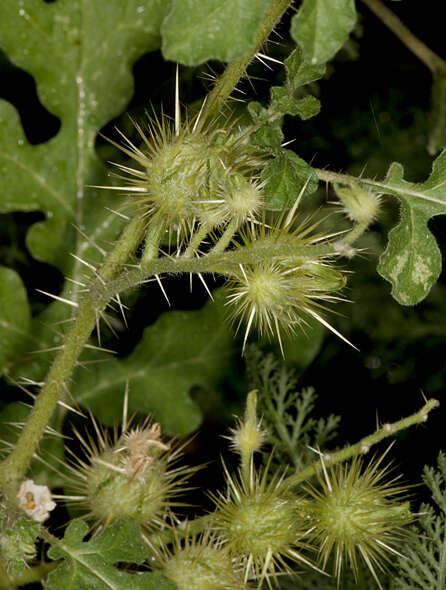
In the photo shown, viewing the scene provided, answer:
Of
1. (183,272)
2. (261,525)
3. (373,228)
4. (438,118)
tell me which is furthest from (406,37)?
(261,525)

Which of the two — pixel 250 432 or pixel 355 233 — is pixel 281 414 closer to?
pixel 250 432

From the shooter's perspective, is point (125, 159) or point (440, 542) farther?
point (125, 159)

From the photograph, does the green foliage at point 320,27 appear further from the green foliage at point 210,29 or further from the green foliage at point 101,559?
the green foliage at point 101,559

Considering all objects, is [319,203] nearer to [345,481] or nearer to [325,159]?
[325,159]

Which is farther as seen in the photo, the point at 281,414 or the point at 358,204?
the point at 281,414

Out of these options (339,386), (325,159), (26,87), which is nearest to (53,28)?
(26,87)

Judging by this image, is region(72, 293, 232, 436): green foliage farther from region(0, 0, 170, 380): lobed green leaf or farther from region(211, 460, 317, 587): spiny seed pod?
region(211, 460, 317, 587): spiny seed pod
